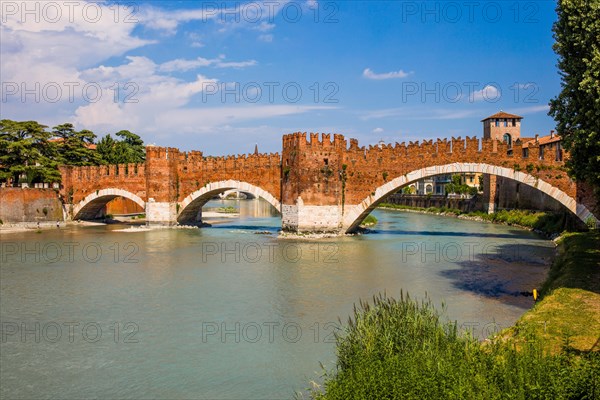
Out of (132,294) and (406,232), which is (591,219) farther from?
(132,294)

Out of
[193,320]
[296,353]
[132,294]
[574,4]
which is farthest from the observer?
[132,294]

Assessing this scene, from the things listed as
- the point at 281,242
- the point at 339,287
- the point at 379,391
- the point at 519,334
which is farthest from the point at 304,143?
the point at 379,391

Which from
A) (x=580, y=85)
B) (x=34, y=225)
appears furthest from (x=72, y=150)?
(x=580, y=85)

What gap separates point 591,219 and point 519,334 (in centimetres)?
1890

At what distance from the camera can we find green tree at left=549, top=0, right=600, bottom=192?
34.0 ft

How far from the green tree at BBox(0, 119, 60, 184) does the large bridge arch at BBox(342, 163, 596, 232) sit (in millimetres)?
24016

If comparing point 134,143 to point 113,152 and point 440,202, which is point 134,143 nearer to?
point 113,152

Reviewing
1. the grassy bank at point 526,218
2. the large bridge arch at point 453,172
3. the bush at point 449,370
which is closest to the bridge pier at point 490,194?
the grassy bank at point 526,218

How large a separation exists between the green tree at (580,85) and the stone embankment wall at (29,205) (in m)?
36.1

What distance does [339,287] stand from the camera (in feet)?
52.2

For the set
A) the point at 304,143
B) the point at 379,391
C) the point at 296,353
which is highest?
the point at 304,143

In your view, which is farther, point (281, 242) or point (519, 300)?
point (281, 242)

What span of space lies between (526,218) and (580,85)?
2701cm

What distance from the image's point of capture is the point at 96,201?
40719 mm
